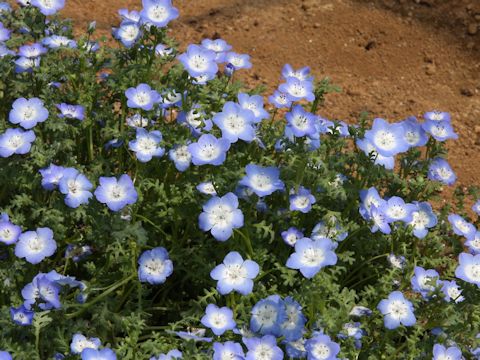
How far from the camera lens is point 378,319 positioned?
2545 mm

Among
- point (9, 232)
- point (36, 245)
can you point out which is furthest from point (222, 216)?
point (9, 232)

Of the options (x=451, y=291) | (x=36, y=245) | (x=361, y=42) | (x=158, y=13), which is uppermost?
(x=158, y=13)

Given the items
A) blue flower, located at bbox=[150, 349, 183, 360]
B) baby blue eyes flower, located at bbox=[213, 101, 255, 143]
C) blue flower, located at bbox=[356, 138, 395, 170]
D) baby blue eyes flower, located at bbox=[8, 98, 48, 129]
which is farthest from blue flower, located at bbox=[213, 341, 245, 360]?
baby blue eyes flower, located at bbox=[8, 98, 48, 129]

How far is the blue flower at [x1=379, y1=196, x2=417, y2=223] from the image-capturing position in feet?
8.94

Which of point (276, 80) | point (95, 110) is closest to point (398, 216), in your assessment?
point (95, 110)

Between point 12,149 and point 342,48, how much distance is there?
231cm

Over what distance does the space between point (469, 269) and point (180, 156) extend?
3.51 feet

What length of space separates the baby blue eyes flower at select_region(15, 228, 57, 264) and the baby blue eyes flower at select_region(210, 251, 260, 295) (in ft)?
1.83

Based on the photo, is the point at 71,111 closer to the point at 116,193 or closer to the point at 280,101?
the point at 116,193

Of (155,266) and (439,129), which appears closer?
(155,266)

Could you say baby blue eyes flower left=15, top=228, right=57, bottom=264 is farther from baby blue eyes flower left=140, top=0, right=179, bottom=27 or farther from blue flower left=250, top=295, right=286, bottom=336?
baby blue eyes flower left=140, top=0, right=179, bottom=27

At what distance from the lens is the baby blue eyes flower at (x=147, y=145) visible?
9.00 ft

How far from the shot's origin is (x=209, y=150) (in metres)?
2.55

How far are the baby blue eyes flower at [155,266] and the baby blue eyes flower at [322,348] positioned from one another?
0.57m
